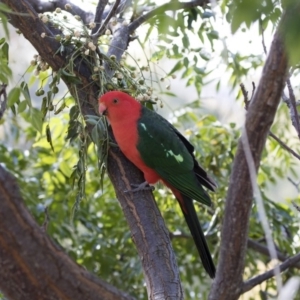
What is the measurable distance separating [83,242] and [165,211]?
1.66 ft

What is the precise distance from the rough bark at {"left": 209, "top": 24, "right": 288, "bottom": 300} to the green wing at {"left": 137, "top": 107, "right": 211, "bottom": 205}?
3.84ft

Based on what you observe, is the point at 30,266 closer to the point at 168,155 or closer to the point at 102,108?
the point at 102,108

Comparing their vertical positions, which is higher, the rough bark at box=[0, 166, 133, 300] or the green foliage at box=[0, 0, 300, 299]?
the green foliage at box=[0, 0, 300, 299]

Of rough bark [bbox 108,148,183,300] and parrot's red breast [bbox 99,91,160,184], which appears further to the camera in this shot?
parrot's red breast [bbox 99,91,160,184]

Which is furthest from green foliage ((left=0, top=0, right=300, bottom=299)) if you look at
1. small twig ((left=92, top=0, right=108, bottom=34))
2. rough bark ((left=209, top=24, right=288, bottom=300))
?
rough bark ((left=209, top=24, right=288, bottom=300))

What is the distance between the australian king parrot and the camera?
2.29 meters

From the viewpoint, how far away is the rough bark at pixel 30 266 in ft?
3.61

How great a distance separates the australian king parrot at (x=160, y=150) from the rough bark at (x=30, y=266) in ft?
3.69

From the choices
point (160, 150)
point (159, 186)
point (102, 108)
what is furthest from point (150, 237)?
point (159, 186)

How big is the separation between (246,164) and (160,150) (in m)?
1.31

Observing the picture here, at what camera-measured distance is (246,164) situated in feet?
3.69

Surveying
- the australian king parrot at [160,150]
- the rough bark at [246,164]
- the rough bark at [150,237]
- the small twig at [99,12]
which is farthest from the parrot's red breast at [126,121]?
the rough bark at [246,164]

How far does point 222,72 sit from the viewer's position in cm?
293

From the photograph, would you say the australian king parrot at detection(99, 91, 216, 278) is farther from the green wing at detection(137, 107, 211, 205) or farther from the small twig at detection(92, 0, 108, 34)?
the small twig at detection(92, 0, 108, 34)
